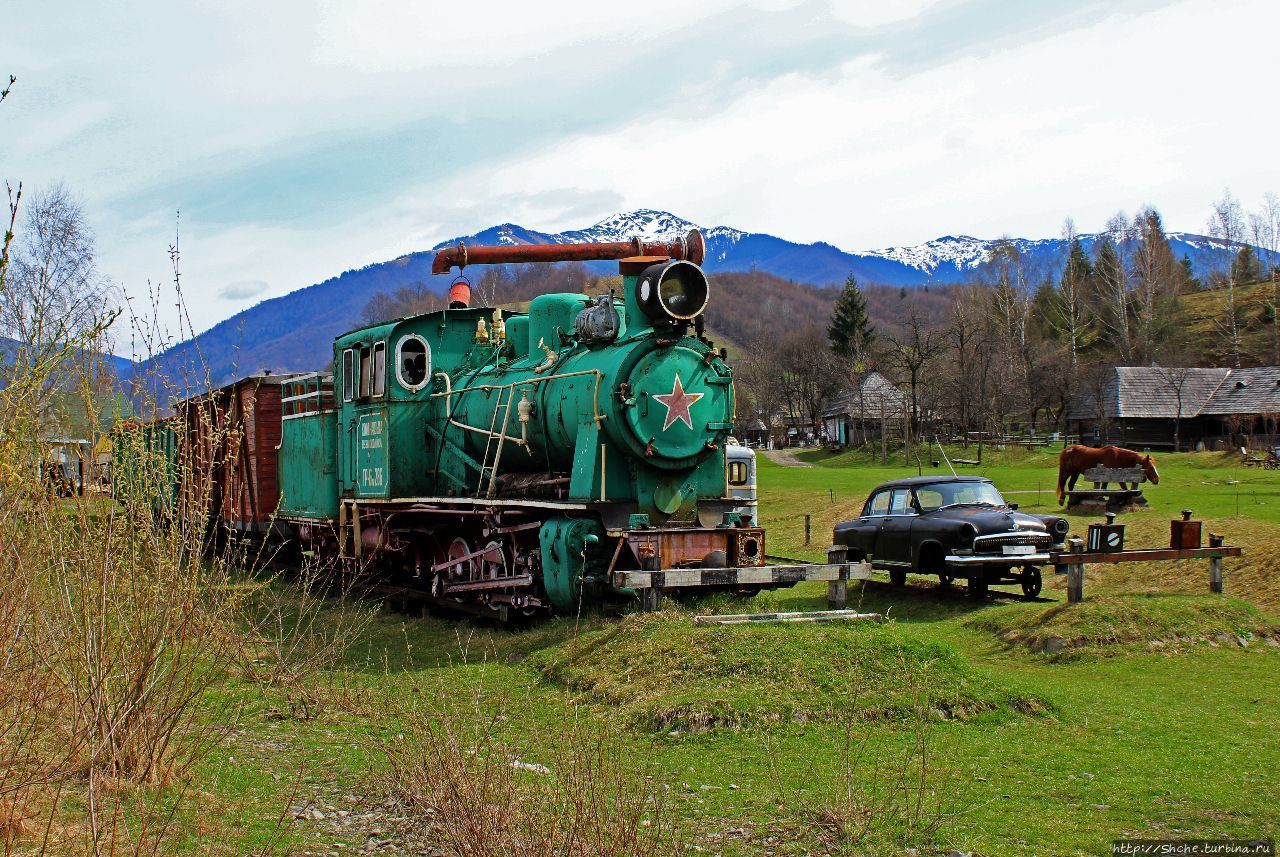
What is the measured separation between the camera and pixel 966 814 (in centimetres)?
667

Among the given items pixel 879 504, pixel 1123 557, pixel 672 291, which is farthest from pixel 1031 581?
pixel 672 291

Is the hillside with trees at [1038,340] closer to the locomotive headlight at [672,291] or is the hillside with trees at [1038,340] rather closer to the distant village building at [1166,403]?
the distant village building at [1166,403]

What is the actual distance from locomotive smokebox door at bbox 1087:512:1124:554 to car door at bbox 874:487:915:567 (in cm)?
318

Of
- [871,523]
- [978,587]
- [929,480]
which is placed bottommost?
[978,587]

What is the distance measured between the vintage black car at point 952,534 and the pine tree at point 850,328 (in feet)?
258

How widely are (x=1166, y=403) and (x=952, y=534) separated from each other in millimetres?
53715

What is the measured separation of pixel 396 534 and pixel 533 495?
12.0ft

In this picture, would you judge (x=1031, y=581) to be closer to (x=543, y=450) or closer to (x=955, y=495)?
(x=955, y=495)

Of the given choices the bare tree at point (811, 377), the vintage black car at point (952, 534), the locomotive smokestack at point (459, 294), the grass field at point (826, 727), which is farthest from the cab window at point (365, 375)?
the bare tree at point (811, 377)

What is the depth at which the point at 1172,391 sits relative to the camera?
64.8 m

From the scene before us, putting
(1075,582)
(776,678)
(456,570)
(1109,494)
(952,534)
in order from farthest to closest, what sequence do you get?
(1109,494), (952,534), (456,570), (1075,582), (776,678)

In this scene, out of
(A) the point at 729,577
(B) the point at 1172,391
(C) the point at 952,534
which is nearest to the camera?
(A) the point at 729,577

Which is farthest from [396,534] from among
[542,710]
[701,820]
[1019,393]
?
[1019,393]

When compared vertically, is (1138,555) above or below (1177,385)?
below
